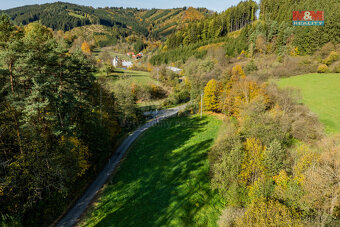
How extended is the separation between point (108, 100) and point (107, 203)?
70.3ft

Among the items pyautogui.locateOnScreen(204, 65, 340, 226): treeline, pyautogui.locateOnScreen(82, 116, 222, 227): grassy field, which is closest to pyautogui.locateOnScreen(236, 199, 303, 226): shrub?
pyautogui.locateOnScreen(204, 65, 340, 226): treeline

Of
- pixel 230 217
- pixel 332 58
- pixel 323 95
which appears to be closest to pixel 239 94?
pixel 323 95

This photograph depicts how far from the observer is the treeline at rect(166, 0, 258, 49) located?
113500 millimetres

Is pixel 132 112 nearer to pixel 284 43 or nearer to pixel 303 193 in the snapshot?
pixel 303 193

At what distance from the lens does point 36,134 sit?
16.3 m

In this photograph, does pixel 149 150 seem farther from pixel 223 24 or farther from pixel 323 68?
pixel 223 24

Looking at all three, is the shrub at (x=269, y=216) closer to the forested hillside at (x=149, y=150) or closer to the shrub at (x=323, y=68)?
the forested hillside at (x=149, y=150)

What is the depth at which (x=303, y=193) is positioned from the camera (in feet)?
44.1

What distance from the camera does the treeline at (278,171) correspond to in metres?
12.2

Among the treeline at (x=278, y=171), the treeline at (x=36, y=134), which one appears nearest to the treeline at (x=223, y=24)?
the treeline at (x=278, y=171)

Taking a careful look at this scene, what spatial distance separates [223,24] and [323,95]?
99.1 metres

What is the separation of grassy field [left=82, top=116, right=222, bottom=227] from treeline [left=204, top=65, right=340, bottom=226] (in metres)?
2.72

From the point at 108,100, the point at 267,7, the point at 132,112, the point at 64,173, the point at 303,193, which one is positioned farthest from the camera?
the point at 267,7

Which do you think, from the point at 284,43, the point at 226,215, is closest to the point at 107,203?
the point at 226,215
